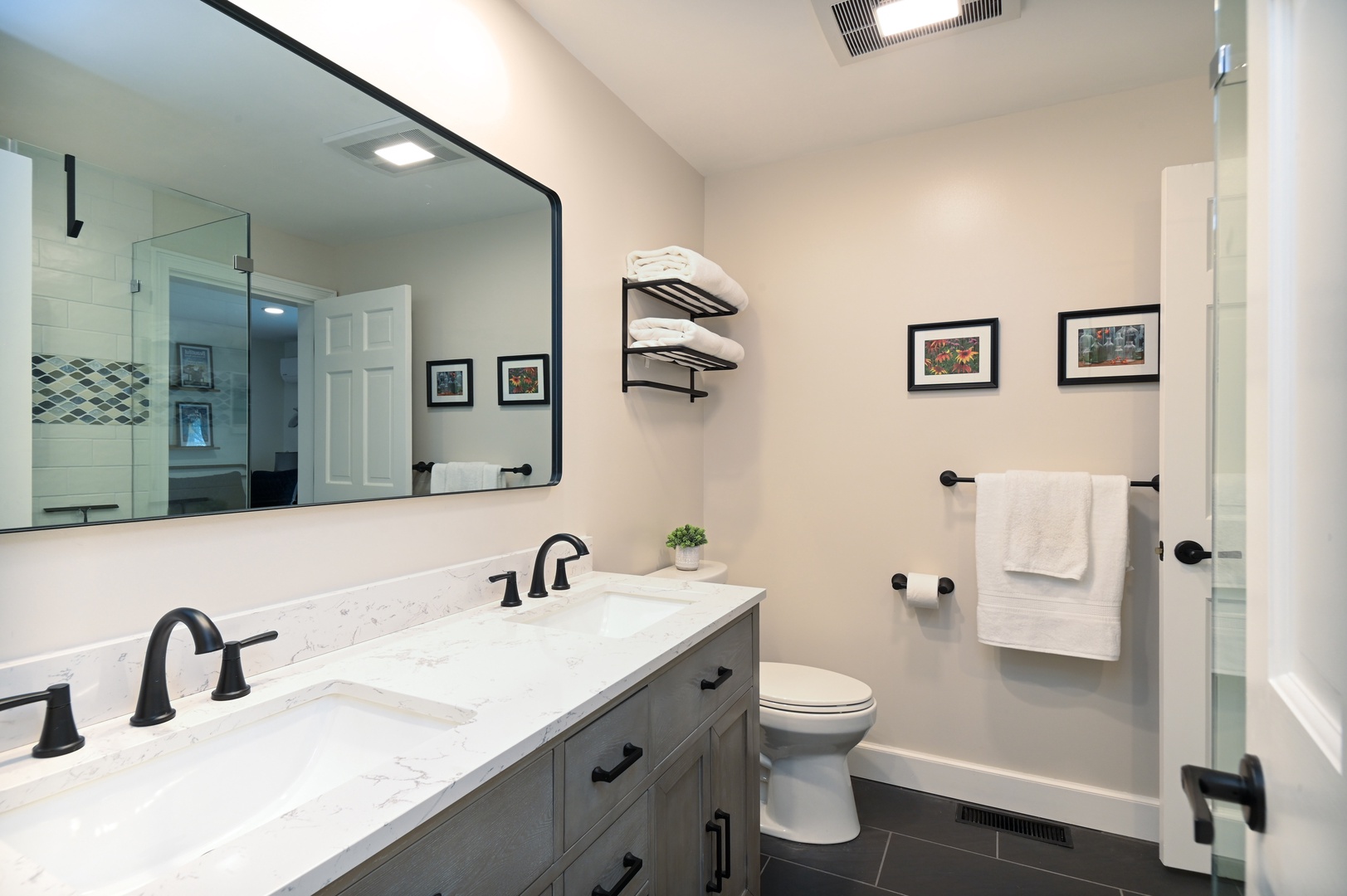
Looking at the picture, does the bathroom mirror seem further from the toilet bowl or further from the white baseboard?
the white baseboard

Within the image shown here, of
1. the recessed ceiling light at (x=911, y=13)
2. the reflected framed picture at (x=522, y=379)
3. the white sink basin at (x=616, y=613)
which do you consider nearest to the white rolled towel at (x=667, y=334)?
the reflected framed picture at (x=522, y=379)

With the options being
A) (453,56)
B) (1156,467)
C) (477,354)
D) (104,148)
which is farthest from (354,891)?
(1156,467)

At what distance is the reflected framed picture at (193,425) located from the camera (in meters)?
1.01

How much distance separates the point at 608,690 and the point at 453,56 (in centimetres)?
143

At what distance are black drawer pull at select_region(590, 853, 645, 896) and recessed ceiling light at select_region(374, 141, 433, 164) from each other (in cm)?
140

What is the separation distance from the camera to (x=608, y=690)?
1044mm

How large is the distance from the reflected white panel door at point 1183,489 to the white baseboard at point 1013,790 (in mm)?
152

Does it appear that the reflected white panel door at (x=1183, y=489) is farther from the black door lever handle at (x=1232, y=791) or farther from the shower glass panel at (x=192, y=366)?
the shower glass panel at (x=192, y=366)

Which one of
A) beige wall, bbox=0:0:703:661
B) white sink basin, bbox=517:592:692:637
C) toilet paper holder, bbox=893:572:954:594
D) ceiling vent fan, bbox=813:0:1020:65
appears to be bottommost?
toilet paper holder, bbox=893:572:954:594

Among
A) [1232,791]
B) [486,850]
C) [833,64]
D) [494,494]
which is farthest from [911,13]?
[486,850]

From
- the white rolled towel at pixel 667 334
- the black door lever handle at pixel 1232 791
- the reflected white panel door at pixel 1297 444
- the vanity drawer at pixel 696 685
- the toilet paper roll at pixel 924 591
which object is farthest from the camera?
the toilet paper roll at pixel 924 591

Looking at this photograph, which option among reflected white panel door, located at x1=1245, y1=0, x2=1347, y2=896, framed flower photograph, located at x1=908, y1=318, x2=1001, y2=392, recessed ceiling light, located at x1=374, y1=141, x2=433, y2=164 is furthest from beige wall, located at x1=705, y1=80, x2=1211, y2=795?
reflected white panel door, located at x1=1245, y1=0, x2=1347, y2=896

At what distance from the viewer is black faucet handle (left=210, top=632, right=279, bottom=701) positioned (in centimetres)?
100

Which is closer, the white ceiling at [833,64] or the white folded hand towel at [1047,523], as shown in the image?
the white ceiling at [833,64]
